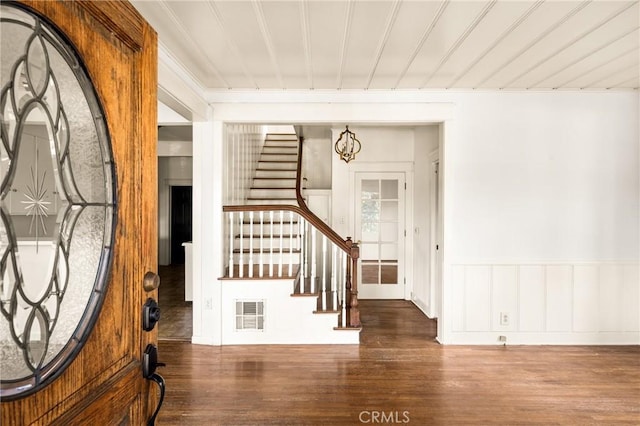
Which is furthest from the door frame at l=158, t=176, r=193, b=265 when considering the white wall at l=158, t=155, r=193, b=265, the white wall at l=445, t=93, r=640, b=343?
the white wall at l=445, t=93, r=640, b=343

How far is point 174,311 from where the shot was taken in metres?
4.77

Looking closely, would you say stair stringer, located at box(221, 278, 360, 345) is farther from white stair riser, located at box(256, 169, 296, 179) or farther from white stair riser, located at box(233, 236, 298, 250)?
white stair riser, located at box(256, 169, 296, 179)

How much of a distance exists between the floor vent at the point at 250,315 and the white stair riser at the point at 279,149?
3.43 metres

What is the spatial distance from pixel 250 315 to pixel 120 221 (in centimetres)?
288

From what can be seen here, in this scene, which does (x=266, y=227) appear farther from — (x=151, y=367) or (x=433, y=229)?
(x=151, y=367)

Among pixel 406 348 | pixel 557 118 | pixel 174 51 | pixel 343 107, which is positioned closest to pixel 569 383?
pixel 406 348

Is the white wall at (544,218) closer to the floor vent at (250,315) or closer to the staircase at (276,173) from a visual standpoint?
the floor vent at (250,315)

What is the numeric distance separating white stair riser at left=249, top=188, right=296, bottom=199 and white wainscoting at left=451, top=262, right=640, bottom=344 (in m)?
2.76

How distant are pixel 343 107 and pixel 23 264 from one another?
10.8ft

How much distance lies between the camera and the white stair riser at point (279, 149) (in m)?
6.42

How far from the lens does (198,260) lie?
146 inches

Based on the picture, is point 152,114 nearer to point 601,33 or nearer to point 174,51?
point 174,51

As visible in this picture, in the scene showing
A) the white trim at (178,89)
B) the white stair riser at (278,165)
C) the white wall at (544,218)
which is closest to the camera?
the white trim at (178,89)

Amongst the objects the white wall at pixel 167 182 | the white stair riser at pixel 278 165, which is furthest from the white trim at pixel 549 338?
the white wall at pixel 167 182
